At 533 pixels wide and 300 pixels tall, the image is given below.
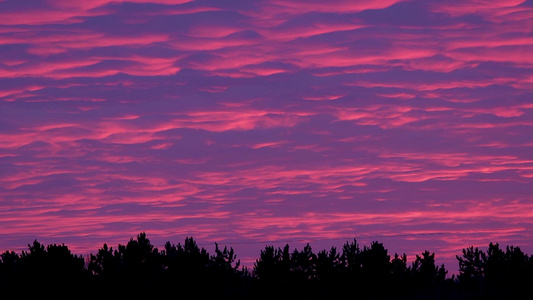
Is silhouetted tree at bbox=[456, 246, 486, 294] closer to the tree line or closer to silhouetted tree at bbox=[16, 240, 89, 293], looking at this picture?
the tree line

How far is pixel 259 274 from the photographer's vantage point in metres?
64.6

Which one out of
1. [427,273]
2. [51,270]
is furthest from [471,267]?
[51,270]

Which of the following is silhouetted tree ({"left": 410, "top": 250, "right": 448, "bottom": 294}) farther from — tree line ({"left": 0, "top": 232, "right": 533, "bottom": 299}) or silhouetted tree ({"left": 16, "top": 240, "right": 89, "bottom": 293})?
silhouetted tree ({"left": 16, "top": 240, "right": 89, "bottom": 293})

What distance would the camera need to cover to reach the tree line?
2279 inches

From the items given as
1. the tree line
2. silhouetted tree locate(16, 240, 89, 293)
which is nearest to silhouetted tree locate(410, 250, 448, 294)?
the tree line

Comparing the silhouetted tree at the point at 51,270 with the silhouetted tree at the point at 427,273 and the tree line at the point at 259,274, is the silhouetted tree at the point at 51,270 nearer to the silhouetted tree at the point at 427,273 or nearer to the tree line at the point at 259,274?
the tree line at the point at 259,274

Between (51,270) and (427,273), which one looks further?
(427,273)

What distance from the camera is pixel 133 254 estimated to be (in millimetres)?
65062

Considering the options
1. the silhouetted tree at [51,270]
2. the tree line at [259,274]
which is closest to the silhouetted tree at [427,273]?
the tree line at [259,274]

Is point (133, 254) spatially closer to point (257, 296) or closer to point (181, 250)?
point (181, 250)

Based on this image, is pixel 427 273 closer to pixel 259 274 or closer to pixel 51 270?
pixel 259 274

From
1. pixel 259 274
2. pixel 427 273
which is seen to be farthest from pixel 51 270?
pixel 427 273

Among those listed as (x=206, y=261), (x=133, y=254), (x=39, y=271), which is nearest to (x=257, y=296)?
(x=206, y=261)

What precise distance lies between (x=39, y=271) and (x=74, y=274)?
2.18m
